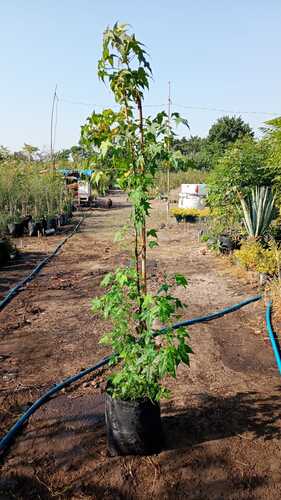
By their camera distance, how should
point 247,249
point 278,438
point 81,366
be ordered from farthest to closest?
point 247,249 → point 81,366 → point 278,438

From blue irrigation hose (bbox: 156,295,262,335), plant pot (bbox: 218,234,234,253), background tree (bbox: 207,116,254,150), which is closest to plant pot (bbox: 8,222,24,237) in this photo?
plant pot (bbox: 218,234,234,253)

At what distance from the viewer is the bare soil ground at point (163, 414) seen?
81.9 inches

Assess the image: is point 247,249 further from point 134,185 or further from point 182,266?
point 134,185

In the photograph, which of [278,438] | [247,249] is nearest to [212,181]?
[247,249]

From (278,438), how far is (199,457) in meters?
0.56

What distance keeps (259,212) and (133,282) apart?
5.26 m

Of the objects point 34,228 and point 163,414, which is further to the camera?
point 34,228

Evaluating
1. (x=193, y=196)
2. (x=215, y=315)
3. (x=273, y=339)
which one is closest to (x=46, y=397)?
(x=273, y=339)

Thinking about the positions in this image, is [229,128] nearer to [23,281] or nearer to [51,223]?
[51,223]

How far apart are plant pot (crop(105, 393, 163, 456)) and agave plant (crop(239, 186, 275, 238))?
5322mm

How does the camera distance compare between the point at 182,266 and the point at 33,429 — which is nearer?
the point at 33,429

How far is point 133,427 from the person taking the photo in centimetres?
222

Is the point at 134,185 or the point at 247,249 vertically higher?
the point at 134,185

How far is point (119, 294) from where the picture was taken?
213 cm
